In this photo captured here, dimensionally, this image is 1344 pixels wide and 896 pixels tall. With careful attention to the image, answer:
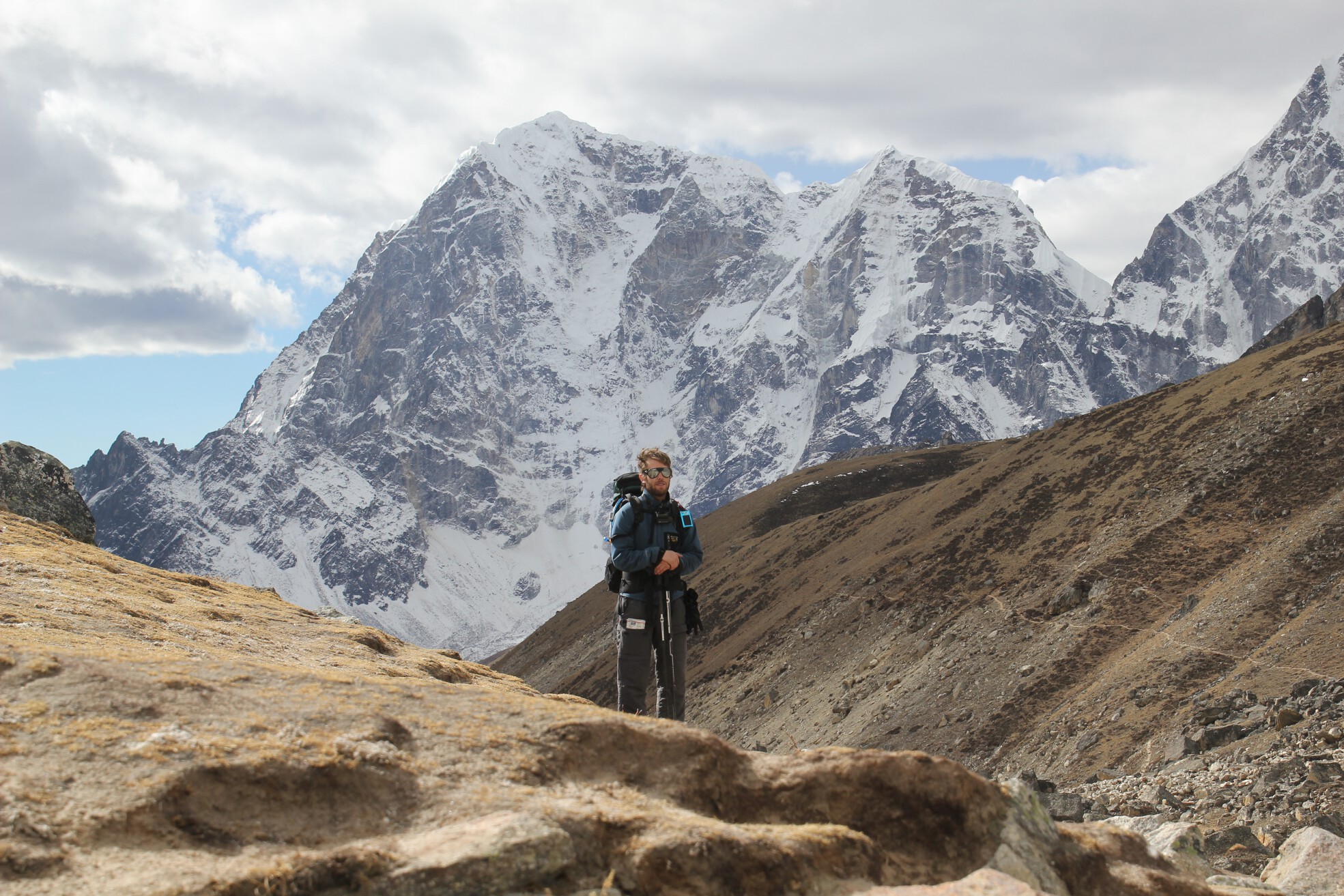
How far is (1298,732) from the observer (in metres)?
18.8

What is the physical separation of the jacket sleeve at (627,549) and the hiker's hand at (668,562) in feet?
0.22

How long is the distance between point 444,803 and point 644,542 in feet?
20.7

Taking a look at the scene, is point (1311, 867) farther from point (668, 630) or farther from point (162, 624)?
point (162, 624)

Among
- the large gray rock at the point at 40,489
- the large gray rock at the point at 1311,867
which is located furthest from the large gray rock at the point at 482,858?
the large gray rock at the point at 40,489

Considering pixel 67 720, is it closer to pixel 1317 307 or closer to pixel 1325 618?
pixel 1325 618

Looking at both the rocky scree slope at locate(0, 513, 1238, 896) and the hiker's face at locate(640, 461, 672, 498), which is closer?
the rocky scree slope at locate(0, 513, 1238, 896)

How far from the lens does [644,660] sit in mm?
12375

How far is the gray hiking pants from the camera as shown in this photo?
12070 millimetres

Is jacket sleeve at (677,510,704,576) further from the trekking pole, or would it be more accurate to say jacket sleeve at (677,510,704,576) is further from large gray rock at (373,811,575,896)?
large gray rock at (373,811,575,896)

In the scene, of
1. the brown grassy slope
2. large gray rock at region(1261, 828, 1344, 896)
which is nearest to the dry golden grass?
large gray rock at region(1261, 828, 1344, 896)

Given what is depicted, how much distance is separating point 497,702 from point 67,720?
2.77 meters

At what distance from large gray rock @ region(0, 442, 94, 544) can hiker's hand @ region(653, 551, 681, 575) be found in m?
18.4

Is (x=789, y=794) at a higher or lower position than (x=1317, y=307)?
lower

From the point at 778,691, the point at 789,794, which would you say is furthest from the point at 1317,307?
the point at 789,794
